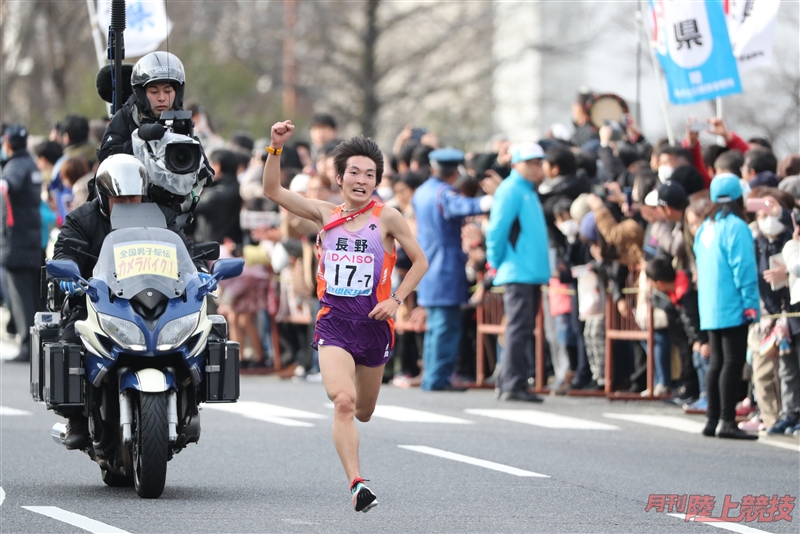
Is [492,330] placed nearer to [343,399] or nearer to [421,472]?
[421,472]

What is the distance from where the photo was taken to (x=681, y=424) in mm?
14180

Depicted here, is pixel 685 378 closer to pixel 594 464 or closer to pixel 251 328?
pixel 594 464

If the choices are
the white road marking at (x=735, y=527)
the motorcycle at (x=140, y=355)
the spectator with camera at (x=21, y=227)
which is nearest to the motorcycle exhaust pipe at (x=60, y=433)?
the motorcycle at (x=140, y=355)

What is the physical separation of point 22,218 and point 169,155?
956 cm

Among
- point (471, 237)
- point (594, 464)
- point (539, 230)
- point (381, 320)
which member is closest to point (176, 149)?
point (381, 320)

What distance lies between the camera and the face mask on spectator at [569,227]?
1633 centimetres

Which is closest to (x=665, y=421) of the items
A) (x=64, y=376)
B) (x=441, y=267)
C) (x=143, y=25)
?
(x=441, y=267)

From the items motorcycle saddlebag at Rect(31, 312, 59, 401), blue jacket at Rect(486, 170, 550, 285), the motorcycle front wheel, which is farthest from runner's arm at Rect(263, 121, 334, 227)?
blue jacket at Rect(486, 170, 550, 285)

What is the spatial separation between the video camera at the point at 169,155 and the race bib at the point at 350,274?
1.23 meters

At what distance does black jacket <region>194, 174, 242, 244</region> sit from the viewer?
18.9 meters

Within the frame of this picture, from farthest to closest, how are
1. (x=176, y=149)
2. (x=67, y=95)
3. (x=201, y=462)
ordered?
1. (x=67, y=95)
2. (x=201, y=462)
3. (x=176, y=149)

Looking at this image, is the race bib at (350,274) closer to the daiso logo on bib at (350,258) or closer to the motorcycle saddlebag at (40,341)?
the daiso logo on bib at (350,258)

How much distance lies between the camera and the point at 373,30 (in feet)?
123

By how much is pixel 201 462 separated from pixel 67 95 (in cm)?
3396
